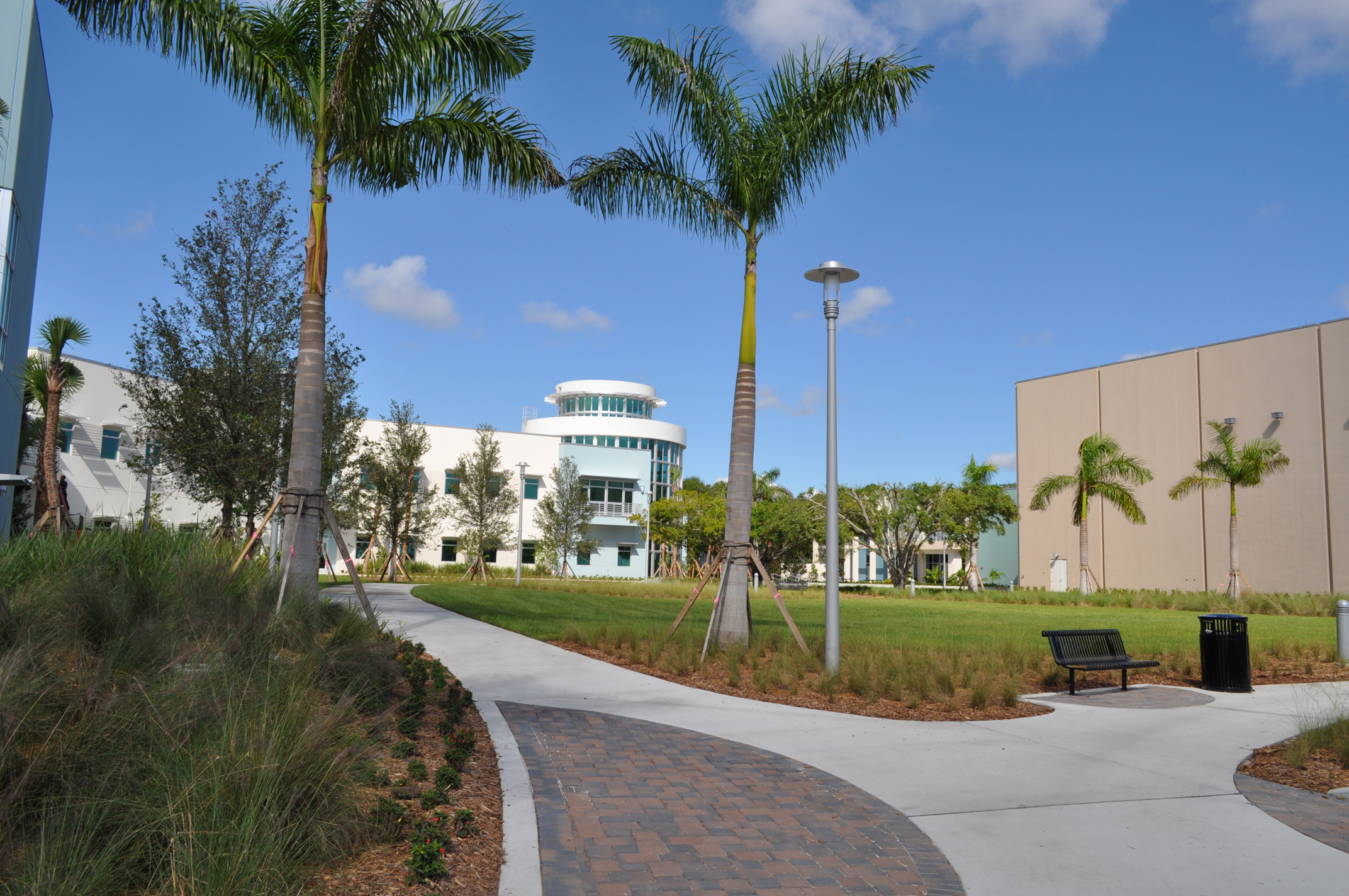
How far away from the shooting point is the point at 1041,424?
166 feet

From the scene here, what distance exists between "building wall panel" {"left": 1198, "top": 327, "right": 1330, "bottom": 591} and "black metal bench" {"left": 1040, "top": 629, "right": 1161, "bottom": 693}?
3265 cm

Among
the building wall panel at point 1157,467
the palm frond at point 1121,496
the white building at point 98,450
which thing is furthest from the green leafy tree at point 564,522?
the building wall panel at point 1157,467

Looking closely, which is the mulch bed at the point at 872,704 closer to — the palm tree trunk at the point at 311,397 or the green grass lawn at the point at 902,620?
the green grass lawn at the point at 902,620

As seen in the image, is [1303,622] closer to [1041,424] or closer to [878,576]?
[1041,424]

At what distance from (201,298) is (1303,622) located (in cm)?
2738

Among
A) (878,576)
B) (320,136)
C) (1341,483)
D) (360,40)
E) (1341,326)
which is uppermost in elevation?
(1341,326)

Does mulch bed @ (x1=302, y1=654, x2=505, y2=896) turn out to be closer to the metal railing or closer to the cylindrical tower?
the metal railing

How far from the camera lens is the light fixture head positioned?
11078 mm

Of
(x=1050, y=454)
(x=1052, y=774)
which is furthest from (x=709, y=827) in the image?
(x=1050, y=454)

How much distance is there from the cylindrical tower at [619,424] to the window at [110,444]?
1330 inches

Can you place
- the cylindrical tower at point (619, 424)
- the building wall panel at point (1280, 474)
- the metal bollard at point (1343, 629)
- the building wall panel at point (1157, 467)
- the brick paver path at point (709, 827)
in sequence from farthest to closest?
the cylindrical tower at point (619, 424), the building wall panel at point (1157, 467), the building wall panel at point (1280, 474), the metal bollard at point (1343, 629), the brick paver path at point (709, 827)

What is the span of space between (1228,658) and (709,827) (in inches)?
344

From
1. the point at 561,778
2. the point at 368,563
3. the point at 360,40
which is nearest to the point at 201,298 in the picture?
the point at 360,40

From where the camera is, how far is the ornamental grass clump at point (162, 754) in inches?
131
